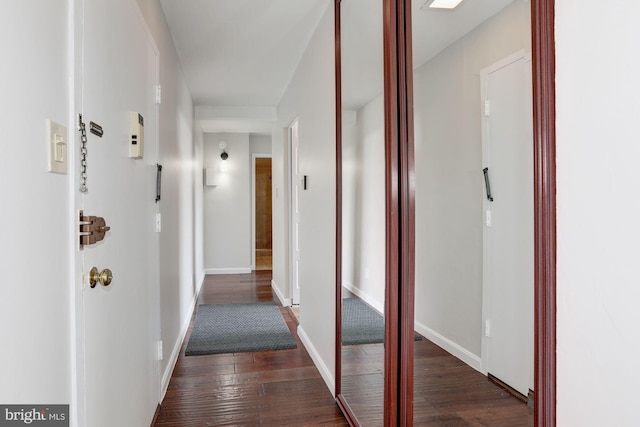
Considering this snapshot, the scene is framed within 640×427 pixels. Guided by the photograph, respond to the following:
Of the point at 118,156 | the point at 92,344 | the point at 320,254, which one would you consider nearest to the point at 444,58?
the point at 118,156

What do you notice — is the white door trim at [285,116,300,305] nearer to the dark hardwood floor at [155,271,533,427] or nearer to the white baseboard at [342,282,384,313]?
the dark hardwood floor at [155,271,533,427]

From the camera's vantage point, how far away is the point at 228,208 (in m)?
7.11

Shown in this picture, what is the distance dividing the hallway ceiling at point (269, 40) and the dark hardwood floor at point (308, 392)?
111 centimetres

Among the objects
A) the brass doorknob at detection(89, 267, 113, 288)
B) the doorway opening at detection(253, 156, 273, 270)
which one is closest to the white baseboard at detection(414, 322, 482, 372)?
the brass doorknob at detection(89, 267, 113, 288)

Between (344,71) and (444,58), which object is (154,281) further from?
(444,58)

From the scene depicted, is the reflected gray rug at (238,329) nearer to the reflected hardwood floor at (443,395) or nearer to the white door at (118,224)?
the white door at (118,224)

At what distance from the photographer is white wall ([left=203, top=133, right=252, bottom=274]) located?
7039 millimetres

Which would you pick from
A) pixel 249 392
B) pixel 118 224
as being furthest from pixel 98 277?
pixel 249 392

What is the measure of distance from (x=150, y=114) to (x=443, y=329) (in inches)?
73.2

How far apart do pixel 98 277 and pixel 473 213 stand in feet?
3.96

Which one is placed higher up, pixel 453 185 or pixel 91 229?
pixel 453 185

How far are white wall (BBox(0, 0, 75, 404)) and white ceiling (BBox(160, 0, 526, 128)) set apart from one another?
3.74 feet

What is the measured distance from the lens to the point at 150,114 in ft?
7.41

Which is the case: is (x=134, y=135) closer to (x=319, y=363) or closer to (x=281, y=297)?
(x=319, y=363)
